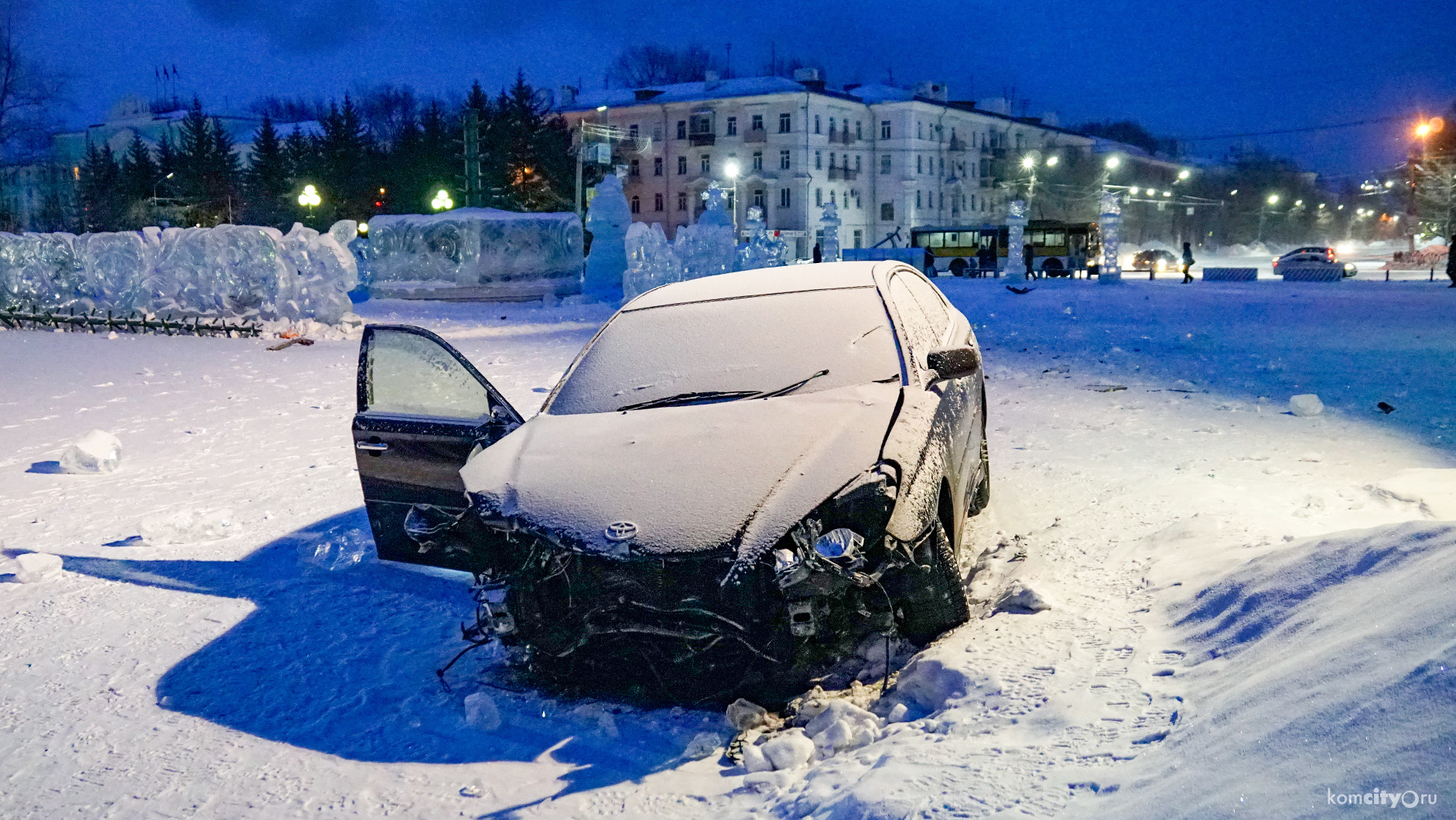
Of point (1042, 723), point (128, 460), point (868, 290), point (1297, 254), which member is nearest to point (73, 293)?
point (128, 460)

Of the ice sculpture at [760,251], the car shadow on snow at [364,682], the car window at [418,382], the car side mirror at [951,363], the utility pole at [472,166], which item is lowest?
the car shadow on snow at [364,682]

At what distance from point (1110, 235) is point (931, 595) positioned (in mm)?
33520

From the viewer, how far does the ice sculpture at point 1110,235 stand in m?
34.2

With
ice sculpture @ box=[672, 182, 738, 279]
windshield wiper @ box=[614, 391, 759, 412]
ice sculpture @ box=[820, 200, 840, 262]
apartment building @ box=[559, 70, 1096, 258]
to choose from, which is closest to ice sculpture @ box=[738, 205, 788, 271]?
ice sculpture @ box=[672, 182, 738, 279]

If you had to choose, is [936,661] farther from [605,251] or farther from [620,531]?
[605,251]

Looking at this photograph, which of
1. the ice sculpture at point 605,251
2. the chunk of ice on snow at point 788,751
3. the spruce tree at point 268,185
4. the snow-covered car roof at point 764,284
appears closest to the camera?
the chunk of ice on snow at point 788,751

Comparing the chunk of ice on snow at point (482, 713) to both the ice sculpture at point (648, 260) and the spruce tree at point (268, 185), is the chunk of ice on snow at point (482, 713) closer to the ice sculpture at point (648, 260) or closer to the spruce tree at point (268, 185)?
the ice sculpture at point (648, 260)

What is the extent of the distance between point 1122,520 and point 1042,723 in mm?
2901

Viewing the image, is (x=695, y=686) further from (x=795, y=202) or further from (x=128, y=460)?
(x=795, y=202)

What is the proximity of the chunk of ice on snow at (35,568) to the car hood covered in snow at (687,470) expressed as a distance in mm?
3238

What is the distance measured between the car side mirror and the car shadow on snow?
6.13 feet

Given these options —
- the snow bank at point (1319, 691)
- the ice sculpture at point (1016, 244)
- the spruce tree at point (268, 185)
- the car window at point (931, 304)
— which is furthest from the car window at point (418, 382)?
the spruce tree at point (268, 185)

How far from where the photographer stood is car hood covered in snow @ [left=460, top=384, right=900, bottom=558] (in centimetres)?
350

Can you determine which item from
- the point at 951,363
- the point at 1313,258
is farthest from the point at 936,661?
the point at 1313,258
